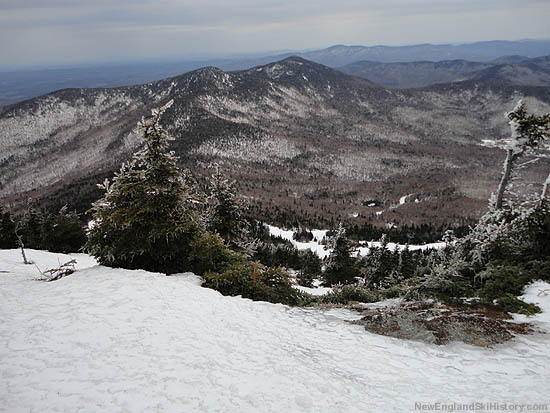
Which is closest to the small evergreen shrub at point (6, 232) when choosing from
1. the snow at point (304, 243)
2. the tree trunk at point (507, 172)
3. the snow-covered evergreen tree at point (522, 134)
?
the tree trunk at point (507, 172)

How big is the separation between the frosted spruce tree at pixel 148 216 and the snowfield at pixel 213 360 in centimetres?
208

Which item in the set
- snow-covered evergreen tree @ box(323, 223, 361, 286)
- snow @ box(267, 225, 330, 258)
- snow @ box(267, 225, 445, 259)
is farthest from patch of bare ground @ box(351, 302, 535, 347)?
snow @ box(267, 225, 330, 258)

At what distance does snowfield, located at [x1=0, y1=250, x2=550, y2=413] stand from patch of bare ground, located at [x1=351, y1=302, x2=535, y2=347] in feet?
1.16

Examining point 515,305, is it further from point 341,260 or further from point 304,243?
point 304,243

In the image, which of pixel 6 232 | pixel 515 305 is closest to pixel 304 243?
pixel 6 232

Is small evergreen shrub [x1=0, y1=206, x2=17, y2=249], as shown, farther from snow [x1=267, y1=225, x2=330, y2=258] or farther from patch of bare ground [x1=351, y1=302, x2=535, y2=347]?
snow [x1=267, y1=225, x2=330, y2=258]

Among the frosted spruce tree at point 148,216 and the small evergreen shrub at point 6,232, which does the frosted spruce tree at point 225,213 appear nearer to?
the frosted spruce tree at point 148,216

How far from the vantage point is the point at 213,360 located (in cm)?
706

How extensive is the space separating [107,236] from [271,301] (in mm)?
7118

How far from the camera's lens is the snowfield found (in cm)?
570

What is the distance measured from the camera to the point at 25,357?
6328 millimetres

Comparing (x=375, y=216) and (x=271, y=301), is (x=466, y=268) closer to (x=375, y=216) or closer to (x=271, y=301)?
(x=271, y=301)

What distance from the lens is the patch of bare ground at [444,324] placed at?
859cm

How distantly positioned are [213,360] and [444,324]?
23.2 ft
